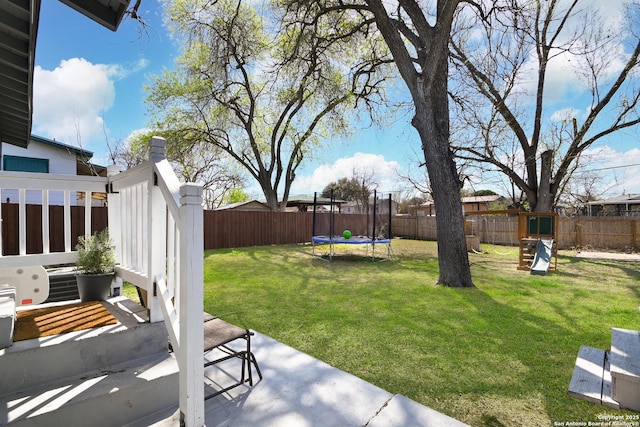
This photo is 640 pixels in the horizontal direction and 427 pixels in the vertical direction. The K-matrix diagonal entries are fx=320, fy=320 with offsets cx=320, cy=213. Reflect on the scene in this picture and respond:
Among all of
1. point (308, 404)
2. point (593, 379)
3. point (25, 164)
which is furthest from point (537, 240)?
point (25, 164)

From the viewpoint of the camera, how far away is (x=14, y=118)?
4.30 metres

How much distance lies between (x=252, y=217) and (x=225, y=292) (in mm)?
7964

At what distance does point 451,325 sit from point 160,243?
125 inches

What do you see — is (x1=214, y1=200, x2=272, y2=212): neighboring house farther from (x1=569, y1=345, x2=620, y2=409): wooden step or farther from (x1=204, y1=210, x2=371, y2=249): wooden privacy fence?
(x1=569, y1=345, x2=620, y2=409): wooden step

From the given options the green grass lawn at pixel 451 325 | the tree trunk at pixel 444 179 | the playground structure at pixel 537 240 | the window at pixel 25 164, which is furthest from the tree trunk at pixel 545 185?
the window at pixel 25 164

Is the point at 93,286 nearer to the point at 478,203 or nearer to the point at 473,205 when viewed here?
the point at 478,203

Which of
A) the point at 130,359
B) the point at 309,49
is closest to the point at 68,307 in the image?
the point at 130,359

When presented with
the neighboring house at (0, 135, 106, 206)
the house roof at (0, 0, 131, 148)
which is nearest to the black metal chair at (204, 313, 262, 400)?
the house roof at (0, 0, 131, 148)

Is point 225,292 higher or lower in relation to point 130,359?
lower

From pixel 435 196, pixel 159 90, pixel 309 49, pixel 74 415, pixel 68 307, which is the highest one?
pixel 159 90

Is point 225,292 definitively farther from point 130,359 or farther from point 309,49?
point 309,49

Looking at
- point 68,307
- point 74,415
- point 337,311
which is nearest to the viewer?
point 74,415

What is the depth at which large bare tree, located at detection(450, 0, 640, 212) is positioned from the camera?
891 cm

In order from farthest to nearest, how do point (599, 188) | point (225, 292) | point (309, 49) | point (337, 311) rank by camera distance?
point (599, 188), point (309, 49), point (225, 292), point (337, 311)
